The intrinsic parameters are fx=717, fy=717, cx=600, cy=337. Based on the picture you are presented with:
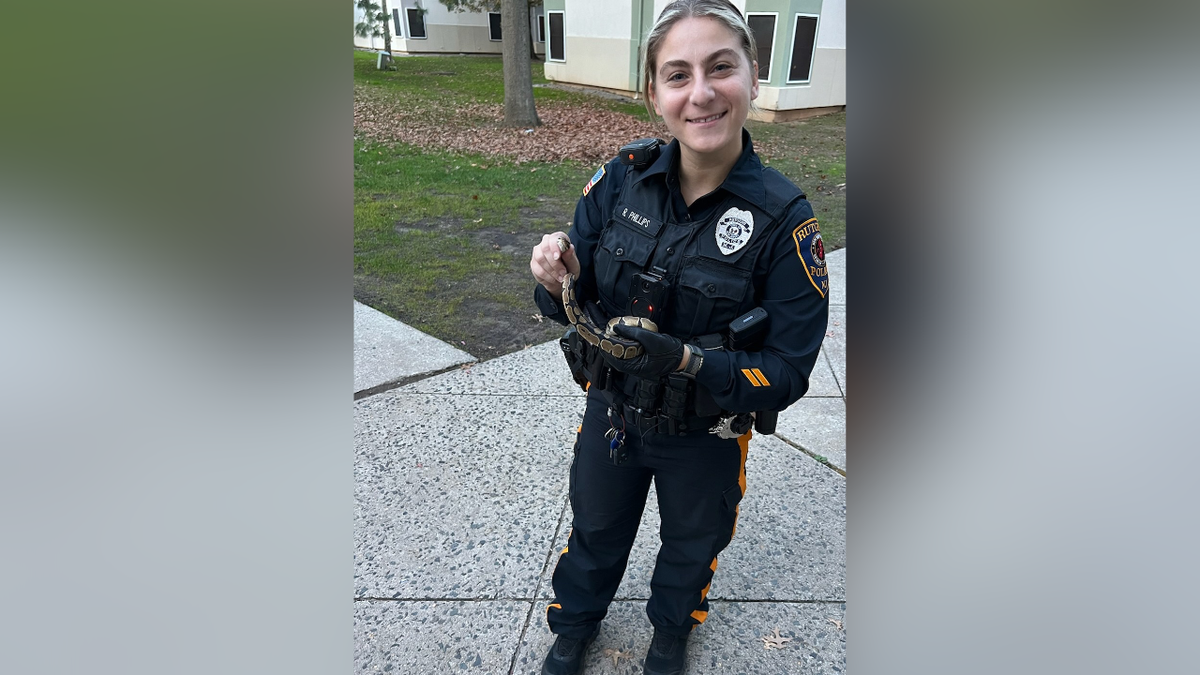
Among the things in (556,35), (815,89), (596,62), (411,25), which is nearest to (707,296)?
(815,89)

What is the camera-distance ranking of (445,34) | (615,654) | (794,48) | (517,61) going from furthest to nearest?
(445,34) < (794,48) < (517,61) < (615,654)

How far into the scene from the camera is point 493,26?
27609mm

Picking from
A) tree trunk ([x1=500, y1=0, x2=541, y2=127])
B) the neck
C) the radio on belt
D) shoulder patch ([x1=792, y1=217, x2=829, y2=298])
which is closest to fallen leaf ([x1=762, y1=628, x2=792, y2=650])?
shoulder patch ([x1=792, y1=217, x2=829, y2=298])

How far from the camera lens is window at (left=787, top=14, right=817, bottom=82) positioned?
13.1m

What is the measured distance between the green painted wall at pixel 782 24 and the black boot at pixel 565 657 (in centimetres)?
1297

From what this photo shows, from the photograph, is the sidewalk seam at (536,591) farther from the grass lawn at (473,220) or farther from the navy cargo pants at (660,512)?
the grass lawn at (473,220)

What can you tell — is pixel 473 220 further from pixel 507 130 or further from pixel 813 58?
pixel 813 58

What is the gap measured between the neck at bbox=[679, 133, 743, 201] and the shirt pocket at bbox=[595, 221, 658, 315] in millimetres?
165

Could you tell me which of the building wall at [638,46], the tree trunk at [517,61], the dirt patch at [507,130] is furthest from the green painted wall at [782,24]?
the tree trunk at [517,61]

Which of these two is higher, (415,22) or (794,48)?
(415,22)

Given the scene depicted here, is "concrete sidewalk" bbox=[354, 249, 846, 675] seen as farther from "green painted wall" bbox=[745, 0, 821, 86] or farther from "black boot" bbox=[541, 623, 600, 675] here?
"green painted wall" bbox=[745, 0, 821, 86]

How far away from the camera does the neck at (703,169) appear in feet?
5.82

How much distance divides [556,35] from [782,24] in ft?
23.4
